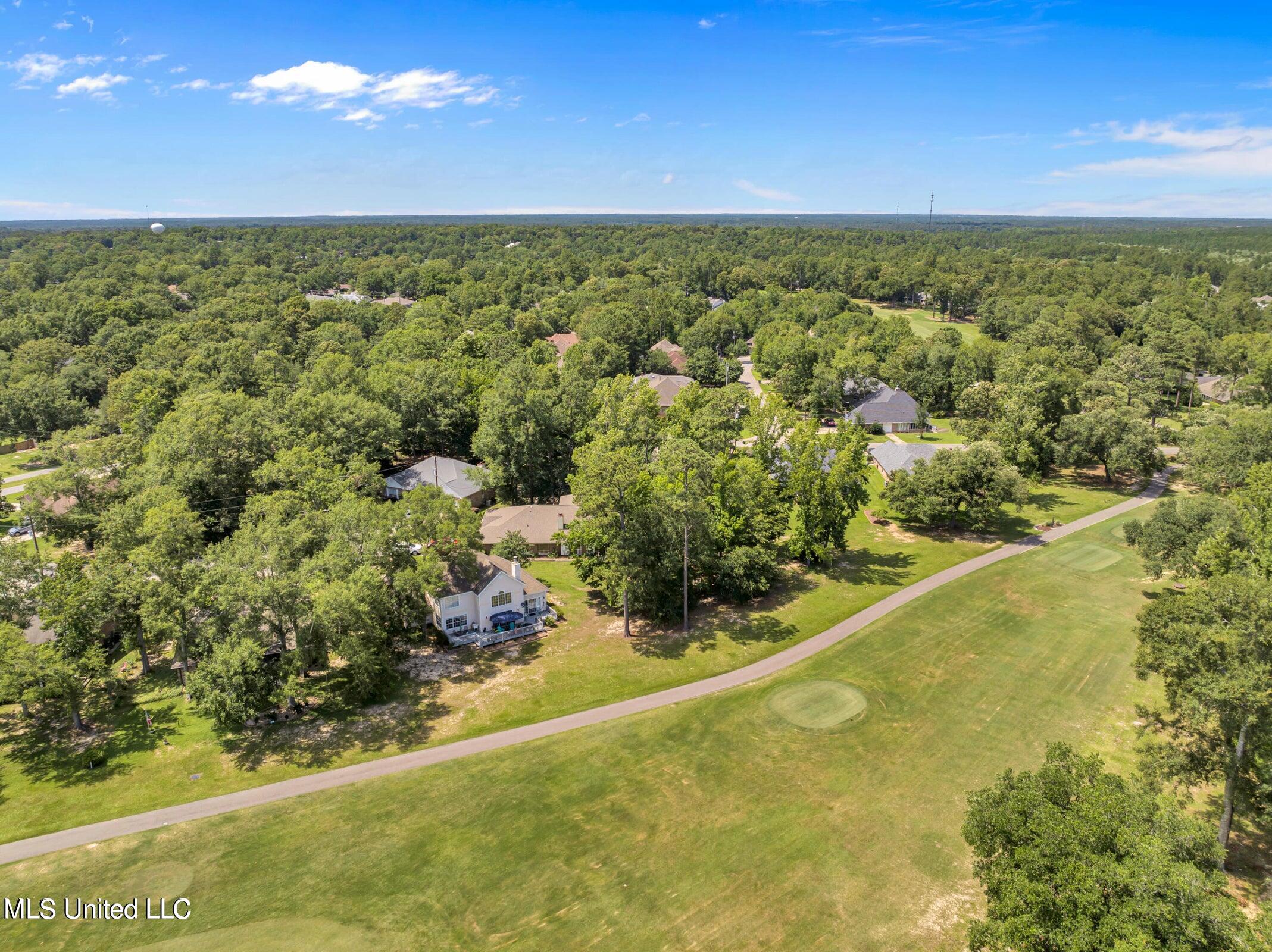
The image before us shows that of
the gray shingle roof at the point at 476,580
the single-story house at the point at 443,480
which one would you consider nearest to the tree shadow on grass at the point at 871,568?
the gray shingle roof at the point at 476,580

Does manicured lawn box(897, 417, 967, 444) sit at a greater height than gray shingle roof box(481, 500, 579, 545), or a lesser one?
greater

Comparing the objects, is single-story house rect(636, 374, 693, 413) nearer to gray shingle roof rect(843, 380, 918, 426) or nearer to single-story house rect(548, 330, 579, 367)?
single-story house rect(548, 330, 579, 367)

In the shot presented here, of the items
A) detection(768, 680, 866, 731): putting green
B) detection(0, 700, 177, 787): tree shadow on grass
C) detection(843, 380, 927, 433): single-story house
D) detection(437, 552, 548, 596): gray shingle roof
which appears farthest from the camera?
detection(843, 380, 927, 433): single-story house

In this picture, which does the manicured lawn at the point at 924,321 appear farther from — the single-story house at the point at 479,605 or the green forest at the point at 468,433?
the single-story house at the point at 479,605

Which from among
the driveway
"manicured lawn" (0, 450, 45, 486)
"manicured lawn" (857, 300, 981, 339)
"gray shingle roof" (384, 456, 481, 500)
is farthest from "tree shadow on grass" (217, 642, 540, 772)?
"manicured lawn" (857, 300, 981, 339)

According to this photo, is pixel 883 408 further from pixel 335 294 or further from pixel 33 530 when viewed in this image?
pixel 335 294

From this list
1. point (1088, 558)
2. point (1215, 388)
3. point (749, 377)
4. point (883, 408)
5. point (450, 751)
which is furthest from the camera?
point (749, 377)

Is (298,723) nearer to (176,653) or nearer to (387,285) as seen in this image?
(176,653)

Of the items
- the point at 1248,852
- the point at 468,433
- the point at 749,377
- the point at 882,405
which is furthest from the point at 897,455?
the point at 1248,852
